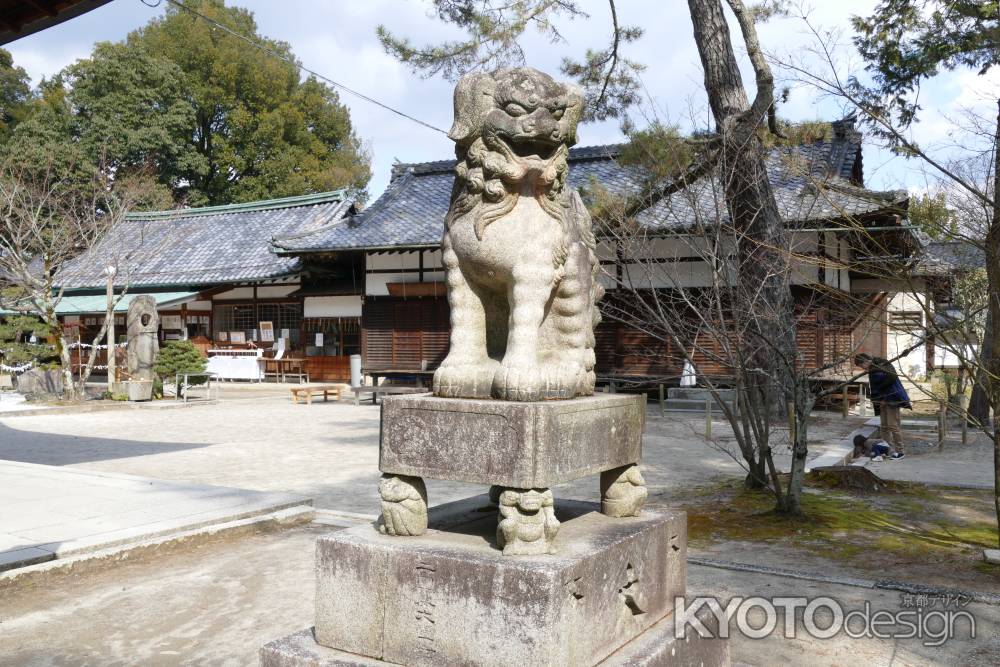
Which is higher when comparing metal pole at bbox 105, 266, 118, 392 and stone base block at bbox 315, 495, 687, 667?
metal pole at bbox 105, 266, 118, 392

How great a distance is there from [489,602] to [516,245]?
1.37m

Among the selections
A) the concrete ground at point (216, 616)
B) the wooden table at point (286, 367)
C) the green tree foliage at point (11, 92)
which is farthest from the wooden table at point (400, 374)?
the green tree foliage at point (11, 92)

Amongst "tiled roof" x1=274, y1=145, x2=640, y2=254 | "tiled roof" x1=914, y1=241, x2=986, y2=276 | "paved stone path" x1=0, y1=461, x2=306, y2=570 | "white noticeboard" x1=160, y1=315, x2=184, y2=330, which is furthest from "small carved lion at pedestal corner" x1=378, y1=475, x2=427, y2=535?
"white noticeboard" x1=160, y1=315, x2=184, y2=330

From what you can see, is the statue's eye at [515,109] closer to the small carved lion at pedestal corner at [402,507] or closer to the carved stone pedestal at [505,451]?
the carved stone pedestal at [505,451]

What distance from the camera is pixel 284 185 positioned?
33.6 meters

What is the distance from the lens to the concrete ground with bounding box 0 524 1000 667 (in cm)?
370

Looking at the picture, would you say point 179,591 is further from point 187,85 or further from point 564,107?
point 187,85

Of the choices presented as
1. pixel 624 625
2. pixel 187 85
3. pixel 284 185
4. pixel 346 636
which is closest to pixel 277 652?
pixel 346 636

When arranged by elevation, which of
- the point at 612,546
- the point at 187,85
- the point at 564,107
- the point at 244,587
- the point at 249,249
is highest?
the point at 187,85

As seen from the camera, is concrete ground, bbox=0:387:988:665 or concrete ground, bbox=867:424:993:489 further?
concrete ground, bbox=867:424:993:489

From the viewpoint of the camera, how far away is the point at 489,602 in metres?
2.66

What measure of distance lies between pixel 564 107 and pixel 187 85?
34459mm

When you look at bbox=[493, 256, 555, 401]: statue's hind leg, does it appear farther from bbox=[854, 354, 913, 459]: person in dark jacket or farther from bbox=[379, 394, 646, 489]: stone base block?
bbox=[854, 354, 913, 459]: person in dark jacket

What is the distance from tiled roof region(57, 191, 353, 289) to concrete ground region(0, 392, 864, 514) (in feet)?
28.5
